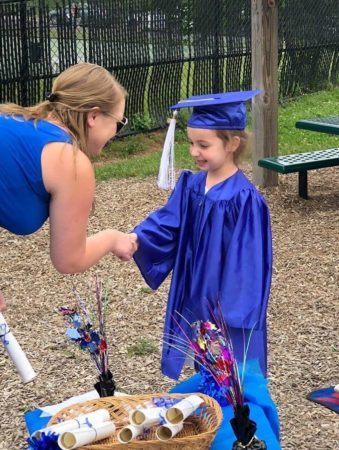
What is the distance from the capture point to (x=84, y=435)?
2670 mm

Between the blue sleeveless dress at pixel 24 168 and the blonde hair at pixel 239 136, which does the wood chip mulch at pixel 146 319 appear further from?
the blue sleeveless dress at pixel 24 168

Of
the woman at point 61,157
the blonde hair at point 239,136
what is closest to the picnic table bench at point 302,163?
the blonde hair at point 239,136

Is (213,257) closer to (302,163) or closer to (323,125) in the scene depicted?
(302,163)

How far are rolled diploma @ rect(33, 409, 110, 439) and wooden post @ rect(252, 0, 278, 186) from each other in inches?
217

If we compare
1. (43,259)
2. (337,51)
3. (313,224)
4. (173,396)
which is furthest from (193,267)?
(337,51)

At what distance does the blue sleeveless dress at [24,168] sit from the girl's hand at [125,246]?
52 centimetres

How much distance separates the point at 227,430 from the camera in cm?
295

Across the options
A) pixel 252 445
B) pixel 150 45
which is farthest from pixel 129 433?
pixel 150 45

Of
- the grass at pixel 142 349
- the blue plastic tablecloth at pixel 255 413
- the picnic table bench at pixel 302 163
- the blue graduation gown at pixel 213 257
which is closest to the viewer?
the blue plastic tablecloth at pixel 255 413

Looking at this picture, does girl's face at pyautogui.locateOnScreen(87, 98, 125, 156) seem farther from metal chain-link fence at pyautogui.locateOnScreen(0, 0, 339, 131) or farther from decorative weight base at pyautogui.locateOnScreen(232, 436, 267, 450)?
metal chain-link fence at pyautogui.locateOnScreen(0, 0, 339, 131)

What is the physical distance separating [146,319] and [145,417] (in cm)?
265

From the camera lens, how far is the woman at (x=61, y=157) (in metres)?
2.80

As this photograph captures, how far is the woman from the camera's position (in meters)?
2.80

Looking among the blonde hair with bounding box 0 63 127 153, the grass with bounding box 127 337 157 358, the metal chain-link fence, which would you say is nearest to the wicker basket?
the blonde hair with bounding box 0 63 127 153
